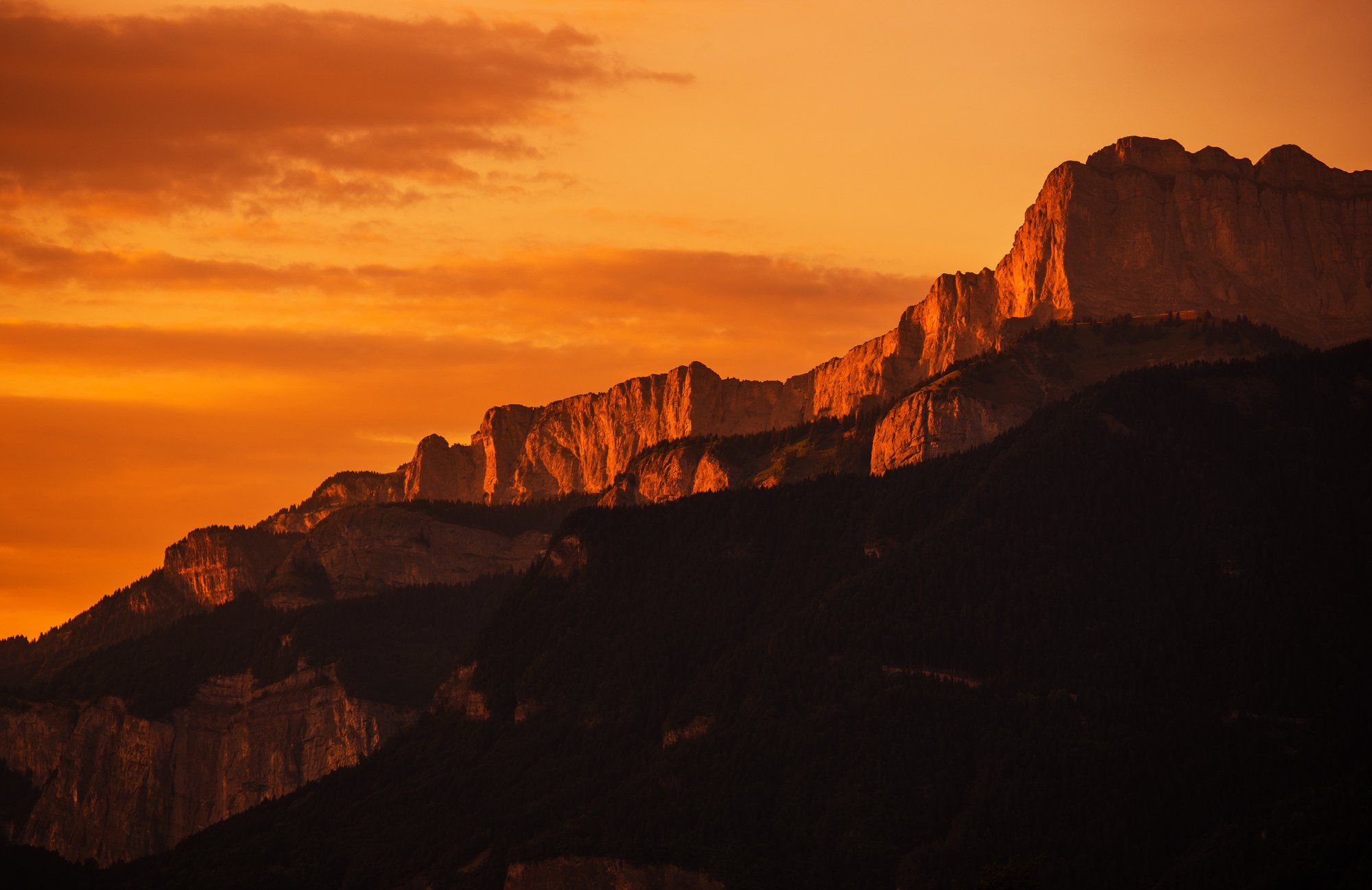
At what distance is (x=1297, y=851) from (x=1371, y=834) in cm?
625

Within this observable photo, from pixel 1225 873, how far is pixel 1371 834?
12.1m

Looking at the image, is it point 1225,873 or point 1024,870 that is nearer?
point 1024,870

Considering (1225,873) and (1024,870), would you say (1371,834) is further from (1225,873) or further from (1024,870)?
(1024,870)

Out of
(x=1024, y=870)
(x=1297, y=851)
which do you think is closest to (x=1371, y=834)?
(x=1297, y=851)

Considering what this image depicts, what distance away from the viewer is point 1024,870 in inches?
A: 7274

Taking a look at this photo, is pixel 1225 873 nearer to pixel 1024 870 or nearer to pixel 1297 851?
pixel 1297 851

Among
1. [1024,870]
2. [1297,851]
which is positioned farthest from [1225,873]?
[1024,870]

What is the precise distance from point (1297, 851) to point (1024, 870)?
77.9 feet

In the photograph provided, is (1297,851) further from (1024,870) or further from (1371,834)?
(1024,870)

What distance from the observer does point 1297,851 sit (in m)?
196

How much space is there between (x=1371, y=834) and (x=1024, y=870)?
2613cm

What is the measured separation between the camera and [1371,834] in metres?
192
